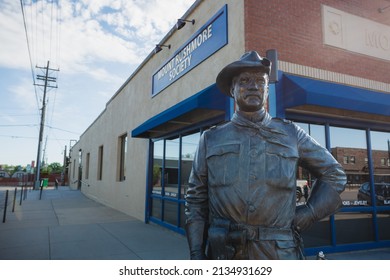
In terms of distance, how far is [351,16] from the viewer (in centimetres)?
652

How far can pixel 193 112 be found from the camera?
6.49 m

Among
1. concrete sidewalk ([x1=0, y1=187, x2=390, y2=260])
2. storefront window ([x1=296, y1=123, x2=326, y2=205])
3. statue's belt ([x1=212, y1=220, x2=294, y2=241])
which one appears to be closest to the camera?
statue's belt ([x1=212, y1=220, x2=294, y2=241])

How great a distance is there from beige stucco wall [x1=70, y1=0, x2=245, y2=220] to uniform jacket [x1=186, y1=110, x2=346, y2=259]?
12.5 ft

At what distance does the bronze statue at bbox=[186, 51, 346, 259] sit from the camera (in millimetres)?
1740

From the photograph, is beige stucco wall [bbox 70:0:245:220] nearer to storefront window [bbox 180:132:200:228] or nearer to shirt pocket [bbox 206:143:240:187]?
storefront window [bbox 180:132:200:228]

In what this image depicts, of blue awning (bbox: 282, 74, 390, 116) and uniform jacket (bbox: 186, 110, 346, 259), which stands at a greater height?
blue awning (bbox: 282, 74, 390, 116)

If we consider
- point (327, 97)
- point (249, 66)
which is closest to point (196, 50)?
point (327, 97)

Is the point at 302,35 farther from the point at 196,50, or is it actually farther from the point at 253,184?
the point at 253,184

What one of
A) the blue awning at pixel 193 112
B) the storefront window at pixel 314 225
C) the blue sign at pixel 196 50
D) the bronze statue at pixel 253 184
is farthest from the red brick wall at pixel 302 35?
the bronze statue at pixel 253 184

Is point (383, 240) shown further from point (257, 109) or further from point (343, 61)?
point (257, 109)

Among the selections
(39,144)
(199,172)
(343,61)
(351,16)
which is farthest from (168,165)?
(39,144)

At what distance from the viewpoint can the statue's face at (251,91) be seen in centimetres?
190

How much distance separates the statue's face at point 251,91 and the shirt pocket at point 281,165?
277 millimetres

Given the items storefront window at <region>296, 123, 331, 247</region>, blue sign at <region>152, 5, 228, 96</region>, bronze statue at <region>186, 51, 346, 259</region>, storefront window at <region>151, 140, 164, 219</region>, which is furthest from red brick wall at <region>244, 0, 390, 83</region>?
storefront window at <region>151, 140, 164, 219</region>
